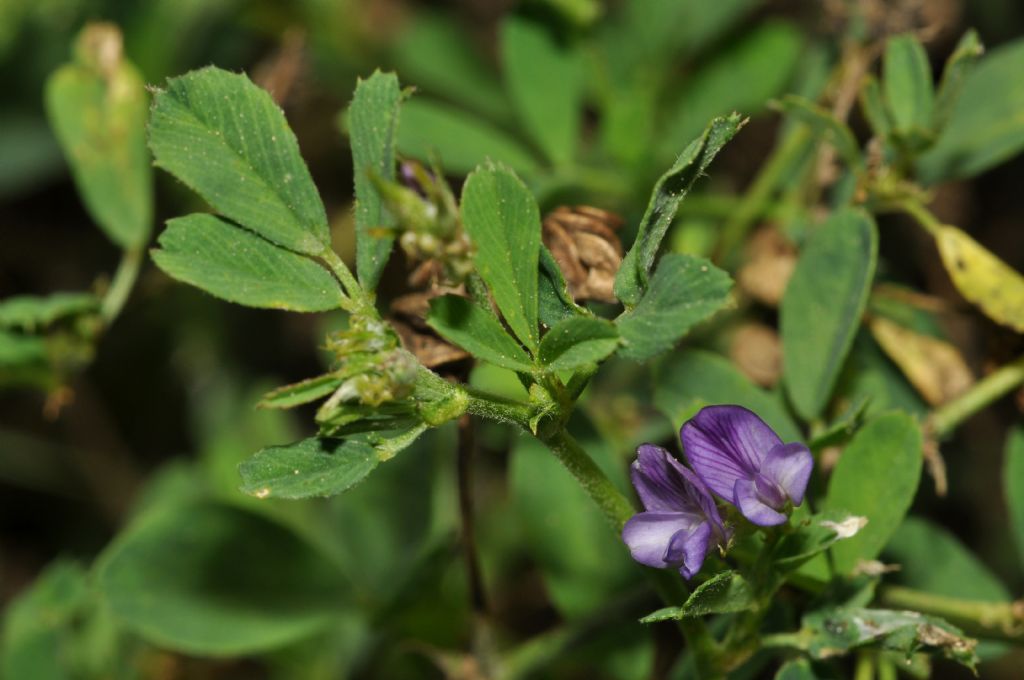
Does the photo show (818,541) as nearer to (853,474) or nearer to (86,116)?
(853,474)

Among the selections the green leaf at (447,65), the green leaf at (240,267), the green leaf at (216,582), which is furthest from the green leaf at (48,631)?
the green leaf at (447,65)

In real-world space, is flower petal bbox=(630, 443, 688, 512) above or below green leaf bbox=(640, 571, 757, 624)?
above

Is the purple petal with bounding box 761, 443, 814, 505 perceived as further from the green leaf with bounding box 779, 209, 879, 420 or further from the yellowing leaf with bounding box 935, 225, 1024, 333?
the yellowing leaf with bounding box 935, 225, 1024, 333

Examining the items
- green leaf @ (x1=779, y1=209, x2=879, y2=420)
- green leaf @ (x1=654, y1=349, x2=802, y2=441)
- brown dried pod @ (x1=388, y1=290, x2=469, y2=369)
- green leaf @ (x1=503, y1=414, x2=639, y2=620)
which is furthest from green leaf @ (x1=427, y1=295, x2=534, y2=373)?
green leaf @ (x1=503, y1=414, x2=639, y2=620)

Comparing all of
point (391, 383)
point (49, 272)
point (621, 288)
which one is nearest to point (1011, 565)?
point (621, 288)

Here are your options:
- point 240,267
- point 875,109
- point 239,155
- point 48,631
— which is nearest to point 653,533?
point 240,267

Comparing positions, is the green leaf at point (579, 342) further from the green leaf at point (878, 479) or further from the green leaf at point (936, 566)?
the green leaf at point (936, 566)
